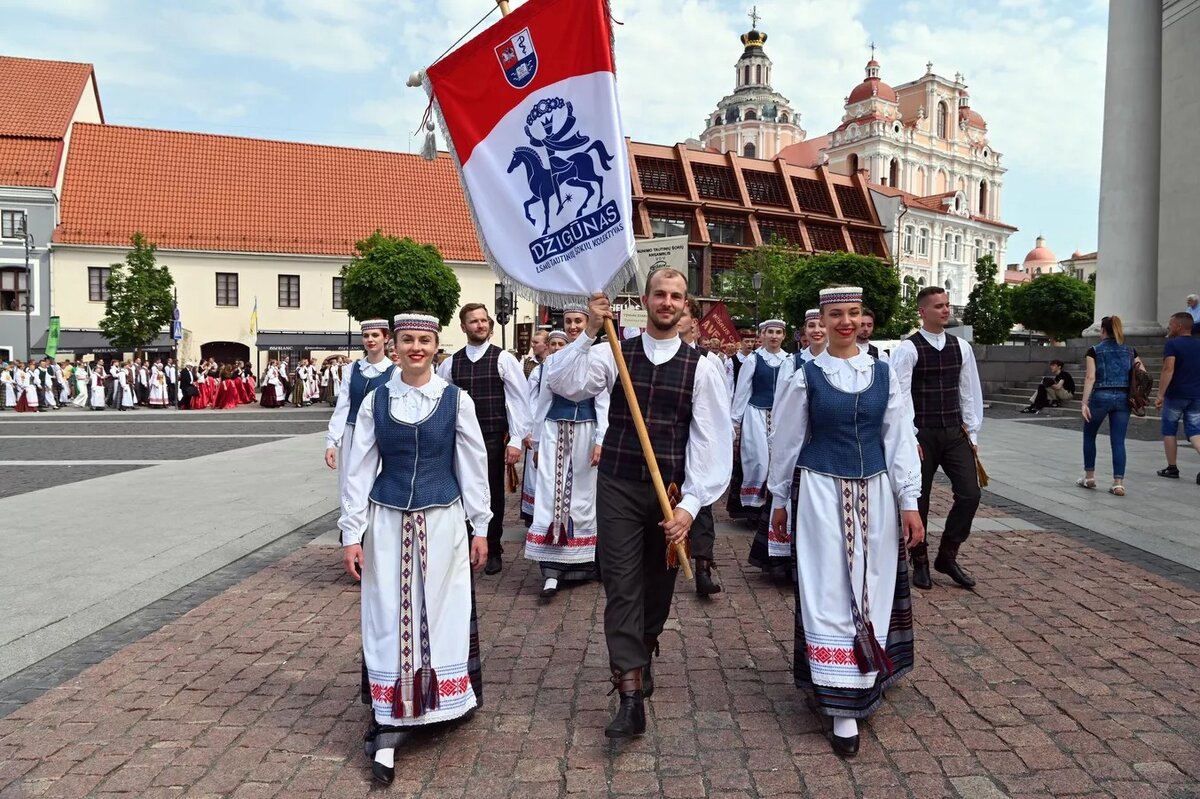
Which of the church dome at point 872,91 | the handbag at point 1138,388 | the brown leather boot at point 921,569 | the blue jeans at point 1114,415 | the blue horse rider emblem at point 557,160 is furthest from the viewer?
the church dome at point 872,91

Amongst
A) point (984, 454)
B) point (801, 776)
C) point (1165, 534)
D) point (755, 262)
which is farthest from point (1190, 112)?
point (755, 262)

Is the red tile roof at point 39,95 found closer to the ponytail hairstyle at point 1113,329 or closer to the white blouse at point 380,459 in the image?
the ponytail hairstyle at point 1113,329

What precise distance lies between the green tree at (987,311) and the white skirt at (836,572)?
64.4m

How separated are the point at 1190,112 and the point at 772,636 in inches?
926

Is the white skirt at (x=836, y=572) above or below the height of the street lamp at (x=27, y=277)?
below

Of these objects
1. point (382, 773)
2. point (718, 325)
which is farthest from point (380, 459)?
point (718, 325)

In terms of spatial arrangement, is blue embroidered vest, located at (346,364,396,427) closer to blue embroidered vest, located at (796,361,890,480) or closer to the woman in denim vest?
blue embroidered vest, located at (796,361,890,480)

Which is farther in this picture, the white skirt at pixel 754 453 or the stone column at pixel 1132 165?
the stone column at pixel 1132 165

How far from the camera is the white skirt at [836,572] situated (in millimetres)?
3900

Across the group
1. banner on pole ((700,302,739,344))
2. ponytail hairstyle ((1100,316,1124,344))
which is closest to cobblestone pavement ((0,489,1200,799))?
ponytail hairstyle ((1100,316,1124,344))

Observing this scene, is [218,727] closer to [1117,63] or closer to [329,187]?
[1117,63]

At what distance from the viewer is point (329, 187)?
159 ft

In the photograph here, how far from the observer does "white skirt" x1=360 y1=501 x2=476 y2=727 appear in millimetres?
3736

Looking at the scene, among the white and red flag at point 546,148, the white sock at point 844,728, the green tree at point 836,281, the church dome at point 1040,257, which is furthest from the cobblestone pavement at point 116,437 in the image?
the church dome at point 1040,257
